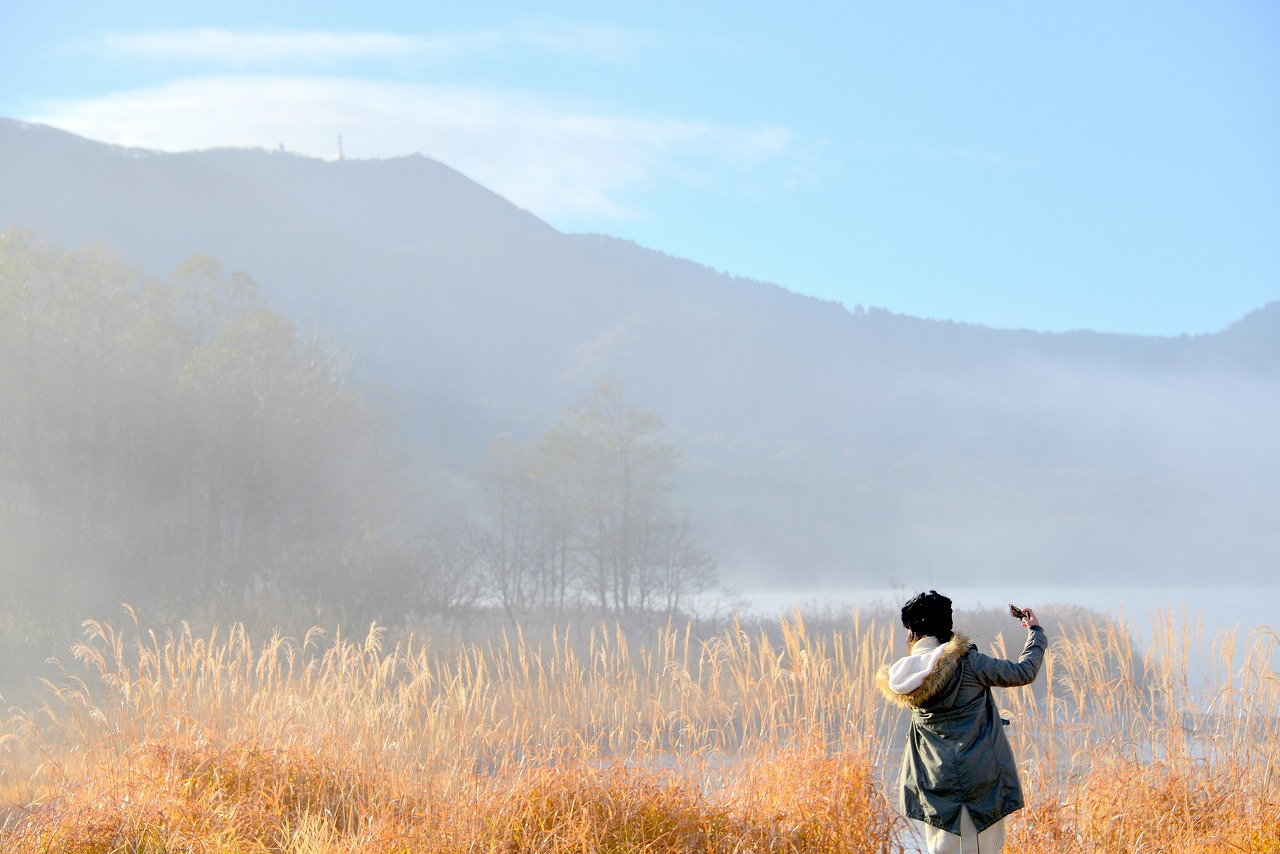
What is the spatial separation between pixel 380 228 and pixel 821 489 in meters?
85.5

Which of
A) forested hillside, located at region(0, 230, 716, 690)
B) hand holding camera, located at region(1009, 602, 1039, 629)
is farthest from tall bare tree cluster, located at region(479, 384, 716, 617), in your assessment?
hand holding camera, located at region(1009, 602, 1039, 629)

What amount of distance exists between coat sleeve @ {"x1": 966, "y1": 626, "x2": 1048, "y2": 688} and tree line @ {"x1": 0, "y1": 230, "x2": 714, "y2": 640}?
66.0 ft

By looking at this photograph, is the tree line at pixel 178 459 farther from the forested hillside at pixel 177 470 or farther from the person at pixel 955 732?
the person at pixel 955 732

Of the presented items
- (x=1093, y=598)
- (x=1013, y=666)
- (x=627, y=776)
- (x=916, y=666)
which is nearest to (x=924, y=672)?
(x=916, y=666)

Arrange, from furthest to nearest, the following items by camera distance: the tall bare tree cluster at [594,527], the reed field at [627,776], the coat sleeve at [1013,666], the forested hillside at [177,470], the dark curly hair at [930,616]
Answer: the tall bare tree cluster at [594,527] → the forested hillside at [177,470] → the reed field at [627,776] → the dark curly hair at [930,616] → the coat sleeve at [1013,666]

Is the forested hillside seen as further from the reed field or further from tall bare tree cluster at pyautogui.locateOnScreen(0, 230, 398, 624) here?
the reed field

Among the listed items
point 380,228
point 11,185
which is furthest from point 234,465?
point 380,228

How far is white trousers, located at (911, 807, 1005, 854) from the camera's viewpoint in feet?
14.3

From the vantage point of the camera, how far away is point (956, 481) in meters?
140

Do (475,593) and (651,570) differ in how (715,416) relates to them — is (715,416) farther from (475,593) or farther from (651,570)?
(475,593)

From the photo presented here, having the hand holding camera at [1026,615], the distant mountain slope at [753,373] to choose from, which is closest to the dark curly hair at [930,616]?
the hand holding camera at [1026,615]

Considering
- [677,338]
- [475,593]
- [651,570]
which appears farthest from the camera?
[677,338]

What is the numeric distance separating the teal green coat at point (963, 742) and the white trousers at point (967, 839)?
0.03 metres

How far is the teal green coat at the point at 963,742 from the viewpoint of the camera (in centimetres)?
430
